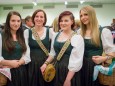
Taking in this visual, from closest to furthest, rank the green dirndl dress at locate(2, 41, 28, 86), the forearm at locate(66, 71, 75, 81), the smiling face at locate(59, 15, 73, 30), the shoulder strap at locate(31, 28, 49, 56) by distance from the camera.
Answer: the forearm at locate(66, 71, 75, 81) < the smiling face at locate(59, 15, 73, 30) < the green dirndl dress at locate(2, 41, 28, 86) < the shoulder strap at locate(31, 28, 49, 56)

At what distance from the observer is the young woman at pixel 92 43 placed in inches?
104

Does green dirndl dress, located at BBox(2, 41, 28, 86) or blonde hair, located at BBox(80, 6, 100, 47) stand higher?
blonde hair, located at BBox(80, 6, 100, 47)

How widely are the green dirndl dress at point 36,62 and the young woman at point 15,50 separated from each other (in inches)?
4.5

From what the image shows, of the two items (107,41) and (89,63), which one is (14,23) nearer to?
(89,63)

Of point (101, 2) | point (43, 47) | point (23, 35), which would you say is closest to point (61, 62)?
point (43, 47)

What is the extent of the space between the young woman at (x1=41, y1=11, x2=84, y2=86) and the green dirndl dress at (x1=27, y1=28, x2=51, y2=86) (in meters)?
0.34

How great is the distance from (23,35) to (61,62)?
0.67 meters

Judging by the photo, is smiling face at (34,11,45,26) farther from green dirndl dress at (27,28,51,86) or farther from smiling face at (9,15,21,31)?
smiling face at (9,15,21,31)

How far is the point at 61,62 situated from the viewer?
8.47ft

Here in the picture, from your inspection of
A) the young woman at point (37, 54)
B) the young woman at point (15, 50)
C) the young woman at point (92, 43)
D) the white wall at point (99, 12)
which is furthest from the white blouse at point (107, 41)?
the white wall at point (99, 12)

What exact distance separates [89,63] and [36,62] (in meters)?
0.73

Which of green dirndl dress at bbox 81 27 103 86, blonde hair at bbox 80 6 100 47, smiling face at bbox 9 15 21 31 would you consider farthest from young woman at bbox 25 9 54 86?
blonde hair at bbox 80 6 100 47

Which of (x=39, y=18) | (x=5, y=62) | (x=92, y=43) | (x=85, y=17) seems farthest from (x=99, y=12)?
(x=5, y=62)

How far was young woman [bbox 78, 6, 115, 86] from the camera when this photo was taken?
104 inches
